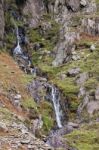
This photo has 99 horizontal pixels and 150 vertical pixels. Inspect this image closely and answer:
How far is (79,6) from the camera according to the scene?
3263 inches

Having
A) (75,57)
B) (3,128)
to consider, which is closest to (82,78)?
(75,57)

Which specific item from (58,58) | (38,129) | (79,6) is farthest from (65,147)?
(79,6)

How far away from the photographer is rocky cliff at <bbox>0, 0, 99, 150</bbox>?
36938 millimetres

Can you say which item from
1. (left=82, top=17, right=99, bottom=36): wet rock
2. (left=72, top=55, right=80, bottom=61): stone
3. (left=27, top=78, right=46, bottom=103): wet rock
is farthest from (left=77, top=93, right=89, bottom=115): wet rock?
(left=82, top=17, right=99, bottom=36): wet rock

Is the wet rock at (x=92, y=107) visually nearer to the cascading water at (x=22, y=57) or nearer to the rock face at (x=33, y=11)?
the cascading water at (x=22, y=57)

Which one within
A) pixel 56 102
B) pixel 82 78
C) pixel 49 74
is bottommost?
pixel 56 102

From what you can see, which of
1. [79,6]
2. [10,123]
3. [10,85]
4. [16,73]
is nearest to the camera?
[10,123]

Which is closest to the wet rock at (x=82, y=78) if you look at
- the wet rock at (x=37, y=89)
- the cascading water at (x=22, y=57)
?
the wet rock at (x=37, y=89)

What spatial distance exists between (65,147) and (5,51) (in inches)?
1334

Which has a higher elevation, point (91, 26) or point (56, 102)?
point (91, 26)

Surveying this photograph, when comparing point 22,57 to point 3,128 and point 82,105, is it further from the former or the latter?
point 3,128

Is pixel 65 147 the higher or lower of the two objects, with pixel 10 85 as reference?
lower

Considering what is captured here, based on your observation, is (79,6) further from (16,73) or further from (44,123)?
(44,123)

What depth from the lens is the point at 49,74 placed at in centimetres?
6188
